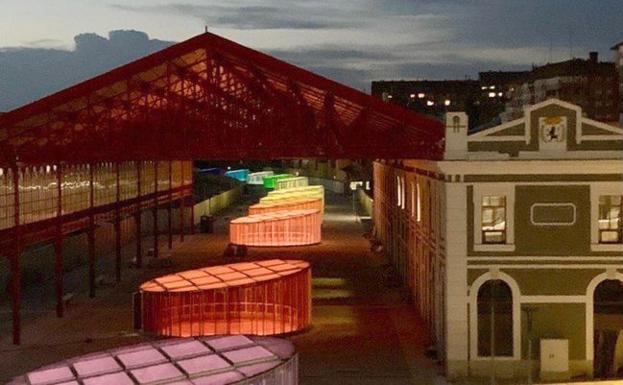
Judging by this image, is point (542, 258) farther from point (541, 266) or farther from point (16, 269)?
point (16, 269)

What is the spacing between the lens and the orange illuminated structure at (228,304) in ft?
112

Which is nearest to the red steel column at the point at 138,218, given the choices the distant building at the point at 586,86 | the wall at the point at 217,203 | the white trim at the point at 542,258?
the white trim at the point at 542,258

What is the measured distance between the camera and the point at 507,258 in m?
29.9

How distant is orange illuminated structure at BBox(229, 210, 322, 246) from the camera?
68.0m

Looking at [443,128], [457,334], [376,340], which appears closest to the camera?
[457,334]

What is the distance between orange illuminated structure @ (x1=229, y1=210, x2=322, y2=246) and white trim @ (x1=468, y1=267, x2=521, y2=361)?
3914cm

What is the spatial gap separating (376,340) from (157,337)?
8166 mm

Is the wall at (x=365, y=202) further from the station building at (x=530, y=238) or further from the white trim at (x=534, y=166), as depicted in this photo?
the white trim at (x=534, y=166)

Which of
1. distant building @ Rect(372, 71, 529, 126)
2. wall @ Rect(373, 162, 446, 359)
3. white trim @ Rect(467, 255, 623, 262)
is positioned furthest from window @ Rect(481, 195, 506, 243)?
distant building @ Rect(372, 71, 529, 126)

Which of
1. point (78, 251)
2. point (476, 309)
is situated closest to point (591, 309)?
point (476, 309)

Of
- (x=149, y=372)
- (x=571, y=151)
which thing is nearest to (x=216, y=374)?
(x=149, y=372)

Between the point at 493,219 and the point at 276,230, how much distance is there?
130 feet

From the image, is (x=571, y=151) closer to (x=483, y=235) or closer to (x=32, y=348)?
(x=483, y=235)

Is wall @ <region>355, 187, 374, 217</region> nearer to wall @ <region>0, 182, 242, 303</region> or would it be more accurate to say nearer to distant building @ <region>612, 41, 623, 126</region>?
wall @ <region>0, 182, 242, 303</region>
